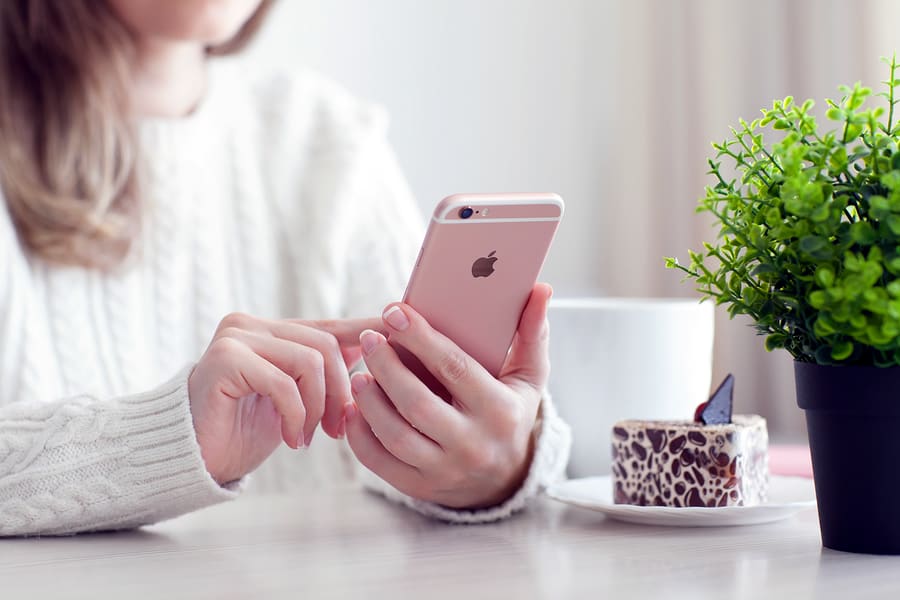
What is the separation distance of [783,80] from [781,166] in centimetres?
183

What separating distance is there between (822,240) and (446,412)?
314mm

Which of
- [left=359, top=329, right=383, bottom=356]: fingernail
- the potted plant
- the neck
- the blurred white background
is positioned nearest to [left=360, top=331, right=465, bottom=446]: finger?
[left=359, top=329, right=383, bottom=356]: fingernail

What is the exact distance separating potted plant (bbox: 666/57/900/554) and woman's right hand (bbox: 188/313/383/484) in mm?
295

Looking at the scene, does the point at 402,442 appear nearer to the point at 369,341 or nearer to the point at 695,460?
the point at 369,341

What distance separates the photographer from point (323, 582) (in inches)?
24.2

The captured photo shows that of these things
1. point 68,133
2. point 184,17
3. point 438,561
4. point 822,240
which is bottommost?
point 438,561

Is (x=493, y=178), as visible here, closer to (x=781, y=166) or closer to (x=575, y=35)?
(x=575, y=35)

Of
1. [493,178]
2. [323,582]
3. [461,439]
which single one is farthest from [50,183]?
[493,178]

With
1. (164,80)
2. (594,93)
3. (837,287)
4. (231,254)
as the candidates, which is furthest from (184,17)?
(594,93)

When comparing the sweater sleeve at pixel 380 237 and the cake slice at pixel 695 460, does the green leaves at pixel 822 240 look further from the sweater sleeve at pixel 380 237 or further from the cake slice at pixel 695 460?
the sweater sleeve at pixel 380 237

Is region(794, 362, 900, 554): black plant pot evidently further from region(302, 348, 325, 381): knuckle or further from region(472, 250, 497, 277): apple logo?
region(302, 348, 325, 381): knuckle

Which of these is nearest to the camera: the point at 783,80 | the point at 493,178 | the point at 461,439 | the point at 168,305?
the point at 461,439

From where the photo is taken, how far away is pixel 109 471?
796 mm

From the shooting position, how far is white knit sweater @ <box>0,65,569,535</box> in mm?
1302
